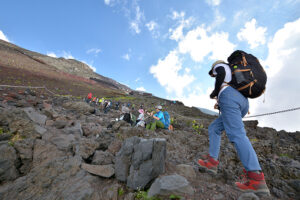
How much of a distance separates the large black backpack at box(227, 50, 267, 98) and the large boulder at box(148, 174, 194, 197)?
1619 millimetres

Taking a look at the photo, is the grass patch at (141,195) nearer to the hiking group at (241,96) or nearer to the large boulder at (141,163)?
the large boulder at (141,163)

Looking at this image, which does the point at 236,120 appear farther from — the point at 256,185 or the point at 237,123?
the point at 256,185

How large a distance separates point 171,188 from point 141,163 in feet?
2.15

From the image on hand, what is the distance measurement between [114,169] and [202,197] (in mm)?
1482

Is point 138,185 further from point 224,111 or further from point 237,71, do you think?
point 237,71

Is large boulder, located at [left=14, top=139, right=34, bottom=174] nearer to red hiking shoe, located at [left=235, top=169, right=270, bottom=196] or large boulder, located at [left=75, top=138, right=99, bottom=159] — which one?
large boulder, located at [left=75, top=138, right=99, bottom=159]

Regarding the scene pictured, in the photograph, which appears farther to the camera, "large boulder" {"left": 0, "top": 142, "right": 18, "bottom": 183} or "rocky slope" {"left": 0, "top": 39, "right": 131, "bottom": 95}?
"rocky slope" {"left": 0, "top": 39, "right": 131, "bottom": 95}

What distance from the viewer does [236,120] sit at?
6.89ft

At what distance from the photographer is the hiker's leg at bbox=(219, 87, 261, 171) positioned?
1963 mm

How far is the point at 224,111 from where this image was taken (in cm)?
221

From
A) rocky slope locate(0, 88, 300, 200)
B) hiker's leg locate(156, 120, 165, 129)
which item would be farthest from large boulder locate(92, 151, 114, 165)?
hiker's leg locate(156, 120, 165, 129)

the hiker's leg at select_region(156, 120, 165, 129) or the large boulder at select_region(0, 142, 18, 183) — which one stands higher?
the hiker's leg at select_region(156, 120, 165, 129)

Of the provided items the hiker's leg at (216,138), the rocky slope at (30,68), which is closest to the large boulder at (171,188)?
the hiker's leg at (216,138)

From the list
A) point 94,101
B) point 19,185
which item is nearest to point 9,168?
point 19,185
